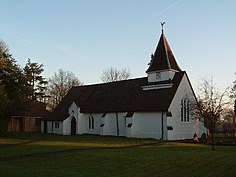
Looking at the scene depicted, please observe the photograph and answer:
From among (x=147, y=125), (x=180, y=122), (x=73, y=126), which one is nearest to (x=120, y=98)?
(x=147, y=125)

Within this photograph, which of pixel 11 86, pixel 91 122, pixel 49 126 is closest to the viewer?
pixel 11 86

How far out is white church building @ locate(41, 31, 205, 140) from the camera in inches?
1415

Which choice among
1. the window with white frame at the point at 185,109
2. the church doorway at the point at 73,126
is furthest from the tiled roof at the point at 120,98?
the window with white frame at the point at 185,109

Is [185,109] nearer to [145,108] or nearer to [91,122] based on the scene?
[145,108]

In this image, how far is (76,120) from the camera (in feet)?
148

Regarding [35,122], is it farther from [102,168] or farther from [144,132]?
[102,168]

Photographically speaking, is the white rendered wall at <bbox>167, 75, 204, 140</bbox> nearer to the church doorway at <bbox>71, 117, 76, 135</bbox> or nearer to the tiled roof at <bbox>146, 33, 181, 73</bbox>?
the tiled roof at <bbox>146, 33, 181, 73</bbox>

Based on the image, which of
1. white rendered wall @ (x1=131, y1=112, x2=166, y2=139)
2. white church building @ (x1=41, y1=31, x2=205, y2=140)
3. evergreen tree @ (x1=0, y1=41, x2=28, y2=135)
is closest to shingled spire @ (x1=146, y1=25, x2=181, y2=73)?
white church building @ (x1=41, y1=31, x2=205, y2=140)

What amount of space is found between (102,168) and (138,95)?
87.9ft

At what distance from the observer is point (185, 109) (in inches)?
1500

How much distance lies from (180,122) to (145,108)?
4.68 m

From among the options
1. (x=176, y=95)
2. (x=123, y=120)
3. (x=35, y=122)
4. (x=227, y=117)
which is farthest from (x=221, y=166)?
(x=35, y=122)

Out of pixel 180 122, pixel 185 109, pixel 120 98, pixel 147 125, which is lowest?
pixel 147 125

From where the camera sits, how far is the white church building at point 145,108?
35.9 metres
